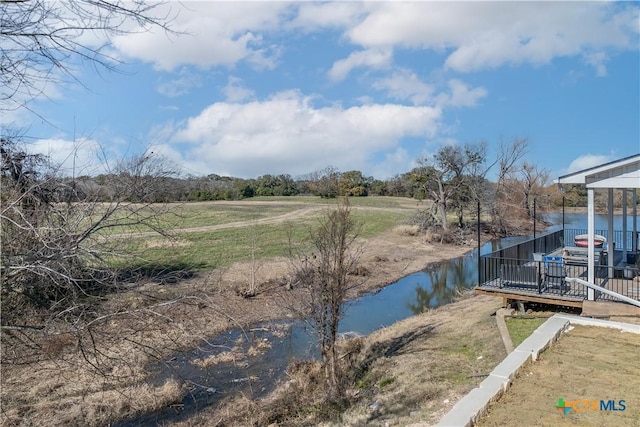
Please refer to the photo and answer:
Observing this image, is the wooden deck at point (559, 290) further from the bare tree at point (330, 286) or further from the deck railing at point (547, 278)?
the bare tree at point (330, 286)

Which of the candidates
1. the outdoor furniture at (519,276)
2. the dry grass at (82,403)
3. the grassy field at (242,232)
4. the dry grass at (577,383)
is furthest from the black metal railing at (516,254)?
the dry grass at (82,403)

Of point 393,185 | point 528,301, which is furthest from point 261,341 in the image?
point 393,185

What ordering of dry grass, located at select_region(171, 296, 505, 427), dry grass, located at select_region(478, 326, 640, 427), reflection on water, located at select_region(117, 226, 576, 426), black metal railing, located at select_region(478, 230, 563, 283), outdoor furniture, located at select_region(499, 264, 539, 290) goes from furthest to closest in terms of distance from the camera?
black metal railing, located at select_region(478, 230, 563, 283)
outdoor furniture, located at select_region(499, 264, 539, 290)
reflection on water, located at select_region(117, 226, 576, 426)
dry grass, located at select_region(171, 296, 505, 427)
dry grass, located at select_region(478, 326, 640, 427)

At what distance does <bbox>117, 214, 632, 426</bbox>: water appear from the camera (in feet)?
26.7

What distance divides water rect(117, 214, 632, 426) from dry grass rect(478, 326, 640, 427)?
10.7 ft

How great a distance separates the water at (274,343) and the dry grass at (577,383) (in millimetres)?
3255

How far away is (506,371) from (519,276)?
16.1 ft

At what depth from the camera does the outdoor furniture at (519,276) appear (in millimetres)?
10008

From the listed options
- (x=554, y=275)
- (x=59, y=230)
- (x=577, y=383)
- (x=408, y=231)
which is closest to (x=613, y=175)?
(x=554, y=275)

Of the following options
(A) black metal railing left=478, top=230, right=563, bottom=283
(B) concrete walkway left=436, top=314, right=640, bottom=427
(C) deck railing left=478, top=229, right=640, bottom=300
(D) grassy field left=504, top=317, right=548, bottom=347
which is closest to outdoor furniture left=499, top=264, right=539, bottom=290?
(C) deck railing left=478, top=229, right=640, bottom=300

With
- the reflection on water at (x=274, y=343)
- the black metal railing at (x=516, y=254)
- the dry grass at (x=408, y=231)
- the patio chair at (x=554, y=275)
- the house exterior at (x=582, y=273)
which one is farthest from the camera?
the dry grass at (x=408, y=231)

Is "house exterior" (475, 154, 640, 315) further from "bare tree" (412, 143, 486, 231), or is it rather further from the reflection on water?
"bare tree" (412, 143, 486, 231)

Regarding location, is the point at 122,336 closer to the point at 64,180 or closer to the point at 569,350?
the point at 64,180

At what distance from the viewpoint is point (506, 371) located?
5773 millimetres
